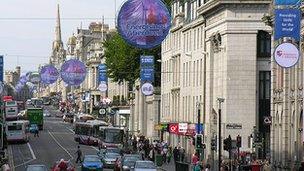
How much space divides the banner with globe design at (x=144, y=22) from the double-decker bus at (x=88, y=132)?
54686 millimetres

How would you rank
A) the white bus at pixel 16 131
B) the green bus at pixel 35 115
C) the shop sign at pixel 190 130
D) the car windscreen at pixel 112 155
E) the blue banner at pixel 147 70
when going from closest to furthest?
the car windscreen at pixel 112 155, the blue banner at pixel 147 70, the shop sign at pixel 190 130, the white bus at pixel 16 131, the green bus at pixel 35 115

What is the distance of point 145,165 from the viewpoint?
59375 millimetres

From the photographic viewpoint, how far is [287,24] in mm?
38781

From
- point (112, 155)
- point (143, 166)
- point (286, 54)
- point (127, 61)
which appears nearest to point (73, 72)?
point (112, 155)

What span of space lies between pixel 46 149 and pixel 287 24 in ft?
217

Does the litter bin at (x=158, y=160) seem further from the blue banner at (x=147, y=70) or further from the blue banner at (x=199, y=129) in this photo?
the blue banner at (x=147, y=70)

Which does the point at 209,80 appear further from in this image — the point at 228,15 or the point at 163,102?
the point at 163,102

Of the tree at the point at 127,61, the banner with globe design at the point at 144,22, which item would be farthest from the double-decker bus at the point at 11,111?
the banner with globe design at the point at 144,22

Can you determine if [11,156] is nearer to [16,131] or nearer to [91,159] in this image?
[16,131]

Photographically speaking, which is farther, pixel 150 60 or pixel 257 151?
pixel 150 60

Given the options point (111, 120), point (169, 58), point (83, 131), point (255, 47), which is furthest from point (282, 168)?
point (111, 120)

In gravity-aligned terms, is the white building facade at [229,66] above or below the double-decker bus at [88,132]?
above

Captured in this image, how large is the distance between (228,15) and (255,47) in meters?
3.24

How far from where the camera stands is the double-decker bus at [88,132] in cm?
11000
